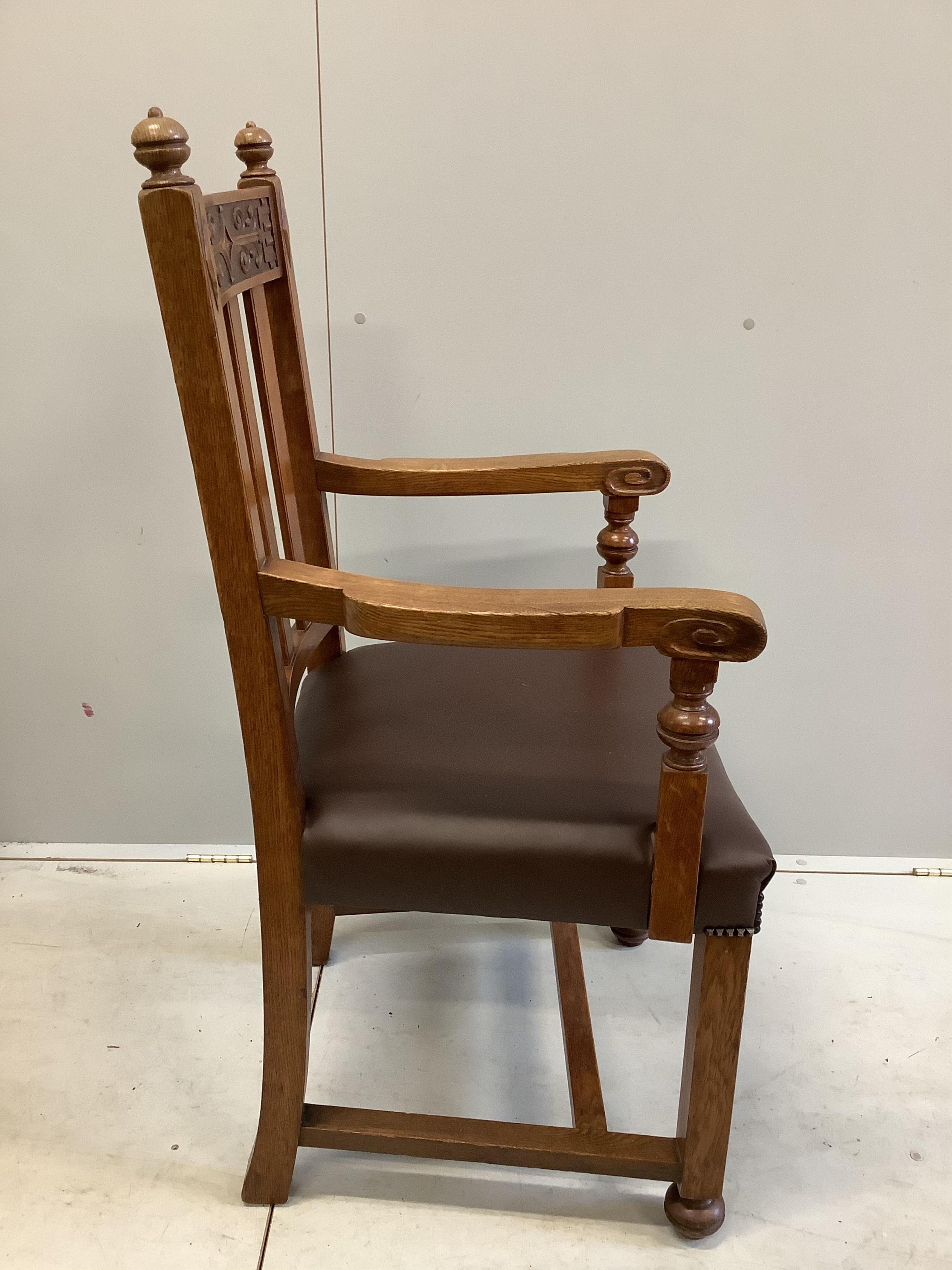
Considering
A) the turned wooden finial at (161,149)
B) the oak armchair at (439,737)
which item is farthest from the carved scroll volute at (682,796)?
the turned wooden finial at (161,149)

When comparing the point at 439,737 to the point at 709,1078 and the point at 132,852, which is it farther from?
the point at 132,852

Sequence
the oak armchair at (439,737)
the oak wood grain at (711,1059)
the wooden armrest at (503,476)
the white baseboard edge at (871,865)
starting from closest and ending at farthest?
the oak armchair at (439,737), the oak wood grain at (711,1059), the wooden armrest at (503,476), the white baseboard edge at (871,865)

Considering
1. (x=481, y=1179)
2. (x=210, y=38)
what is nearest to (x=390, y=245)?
(x=210, y=38)

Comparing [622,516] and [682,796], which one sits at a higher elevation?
Result: [622,516]

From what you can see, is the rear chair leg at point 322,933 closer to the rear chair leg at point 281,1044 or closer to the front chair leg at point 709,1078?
the rear chair leg at point 281,1044

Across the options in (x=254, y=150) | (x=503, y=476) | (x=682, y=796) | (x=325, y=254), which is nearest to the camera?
(x=682, y=796)

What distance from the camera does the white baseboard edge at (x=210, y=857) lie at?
1.74m

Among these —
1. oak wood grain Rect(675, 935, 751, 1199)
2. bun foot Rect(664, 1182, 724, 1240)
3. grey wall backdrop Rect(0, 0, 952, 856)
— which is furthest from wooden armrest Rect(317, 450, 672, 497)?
bun foot Rect(664, 1182, 724, 1240)

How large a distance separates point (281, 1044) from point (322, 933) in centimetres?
43

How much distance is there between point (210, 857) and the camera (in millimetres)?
1755

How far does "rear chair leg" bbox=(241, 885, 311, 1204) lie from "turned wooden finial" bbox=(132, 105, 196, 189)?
66 centimetres

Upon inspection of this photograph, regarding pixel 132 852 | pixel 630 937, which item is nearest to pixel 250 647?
pixel 630 937

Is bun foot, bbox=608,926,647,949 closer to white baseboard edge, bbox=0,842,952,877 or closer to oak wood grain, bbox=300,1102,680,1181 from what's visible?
white baseboard edge, bbox=0,842,952,877

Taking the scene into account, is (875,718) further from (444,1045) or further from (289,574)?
(289,574)
